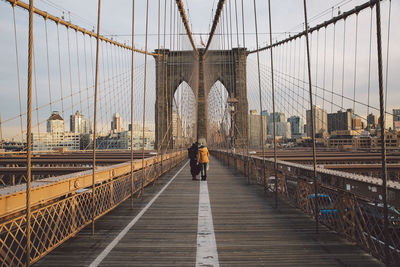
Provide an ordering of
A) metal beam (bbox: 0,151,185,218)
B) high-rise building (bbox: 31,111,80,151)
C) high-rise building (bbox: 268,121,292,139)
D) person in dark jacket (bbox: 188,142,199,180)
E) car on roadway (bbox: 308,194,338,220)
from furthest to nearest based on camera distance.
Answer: high-rise building (bbox: 268,121,292,139) < high-rise building (bbox: 31,111,80,151) < person in dark jacket (bbox: 188,142,199,180) < car on roadway (bbox: 308,194,338,220) < metal beam (bbox: 0,151,185,218)

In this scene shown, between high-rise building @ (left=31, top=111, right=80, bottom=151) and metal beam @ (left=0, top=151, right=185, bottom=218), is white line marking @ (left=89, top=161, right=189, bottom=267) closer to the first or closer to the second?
metal beam @ (left=0, top=151, right=185, bottom=218)

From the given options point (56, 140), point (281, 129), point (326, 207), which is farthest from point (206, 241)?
point (281, 129)

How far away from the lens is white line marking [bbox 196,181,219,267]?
291cm

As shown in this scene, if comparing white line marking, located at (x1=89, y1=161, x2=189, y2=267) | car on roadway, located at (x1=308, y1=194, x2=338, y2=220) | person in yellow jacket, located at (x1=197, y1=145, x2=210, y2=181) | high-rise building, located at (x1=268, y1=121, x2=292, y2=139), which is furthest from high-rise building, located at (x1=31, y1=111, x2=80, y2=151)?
car on roadway, located at (x1=308, y1=194, x2=338, y2=220)

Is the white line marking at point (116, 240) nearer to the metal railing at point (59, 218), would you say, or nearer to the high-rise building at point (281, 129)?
the metal railing at point (59, 218)

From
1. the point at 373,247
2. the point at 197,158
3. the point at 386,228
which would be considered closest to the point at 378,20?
the point at 386,228

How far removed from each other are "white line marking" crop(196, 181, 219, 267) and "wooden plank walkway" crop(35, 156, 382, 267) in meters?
0.06

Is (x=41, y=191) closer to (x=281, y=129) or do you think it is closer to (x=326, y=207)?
(x=326, y=207)

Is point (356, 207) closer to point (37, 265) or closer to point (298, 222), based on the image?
point (298, 222)

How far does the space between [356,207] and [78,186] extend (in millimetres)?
3394

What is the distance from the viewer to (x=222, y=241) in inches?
138

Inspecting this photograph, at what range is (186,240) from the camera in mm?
3562

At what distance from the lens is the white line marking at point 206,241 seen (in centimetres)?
291

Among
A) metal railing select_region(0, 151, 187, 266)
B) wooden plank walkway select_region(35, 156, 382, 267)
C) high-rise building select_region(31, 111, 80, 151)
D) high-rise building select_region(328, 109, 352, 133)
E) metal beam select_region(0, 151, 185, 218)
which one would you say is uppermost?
high-rise building select_region(328, 109, 352, 133)
